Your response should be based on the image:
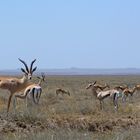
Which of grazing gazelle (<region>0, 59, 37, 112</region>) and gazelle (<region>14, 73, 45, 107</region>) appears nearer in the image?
grazing gazelle (<region>0, 59, 37, 112</region>)

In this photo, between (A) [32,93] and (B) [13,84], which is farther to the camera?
(A) [32,93]

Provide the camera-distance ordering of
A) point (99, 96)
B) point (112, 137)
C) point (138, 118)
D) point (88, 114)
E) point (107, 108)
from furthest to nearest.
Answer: point (99, 96), point (107, 108), point (88, 114), point (138, 118), point (112, 137)

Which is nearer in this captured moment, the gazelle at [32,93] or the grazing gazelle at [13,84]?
the grazing gazelle at [13,84]

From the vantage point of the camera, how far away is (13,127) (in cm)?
1458

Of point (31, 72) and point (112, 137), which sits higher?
point (31, 72)

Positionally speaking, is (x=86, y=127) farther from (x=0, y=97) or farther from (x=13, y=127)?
(x=0, y=97)

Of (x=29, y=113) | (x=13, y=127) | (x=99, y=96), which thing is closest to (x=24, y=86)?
(x=29, y=113)

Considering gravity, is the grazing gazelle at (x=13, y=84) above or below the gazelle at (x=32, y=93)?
above

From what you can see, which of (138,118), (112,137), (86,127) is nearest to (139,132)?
(112,137)

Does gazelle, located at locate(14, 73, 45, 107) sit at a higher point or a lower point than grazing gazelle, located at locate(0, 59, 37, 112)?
lower

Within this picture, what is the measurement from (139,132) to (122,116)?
787cm

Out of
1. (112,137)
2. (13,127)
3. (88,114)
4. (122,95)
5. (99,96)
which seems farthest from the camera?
(122,95)

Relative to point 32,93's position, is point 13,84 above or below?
above

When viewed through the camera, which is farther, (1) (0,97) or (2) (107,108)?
(1) (0,97)
